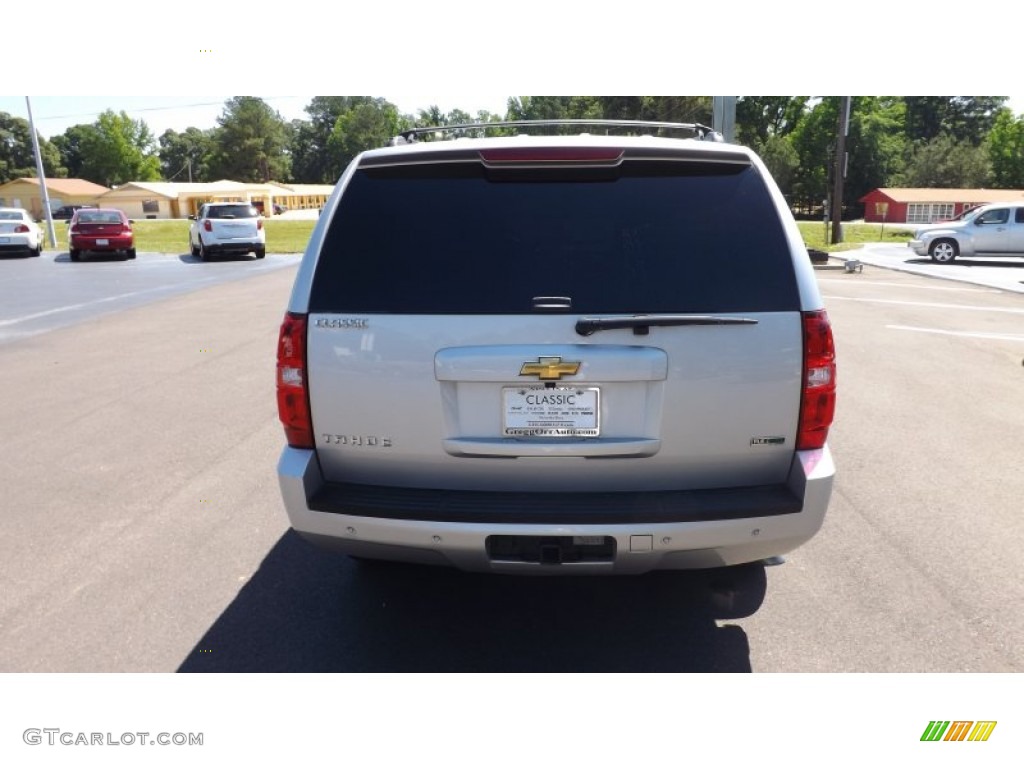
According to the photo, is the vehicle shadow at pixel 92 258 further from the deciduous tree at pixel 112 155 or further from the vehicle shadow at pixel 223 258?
the deciduous tree at pixel 112 155

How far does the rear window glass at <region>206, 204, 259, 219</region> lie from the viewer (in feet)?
86.0

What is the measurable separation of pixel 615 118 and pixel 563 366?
7031 cm

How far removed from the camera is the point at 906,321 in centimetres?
1235

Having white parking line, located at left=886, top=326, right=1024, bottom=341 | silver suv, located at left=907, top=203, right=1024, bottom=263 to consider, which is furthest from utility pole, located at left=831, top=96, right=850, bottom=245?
white parking line, located at left=886, top=326, right=1024, bottom=341

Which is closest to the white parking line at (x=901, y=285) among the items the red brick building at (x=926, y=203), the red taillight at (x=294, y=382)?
the red taillight at (x=294, y=382)

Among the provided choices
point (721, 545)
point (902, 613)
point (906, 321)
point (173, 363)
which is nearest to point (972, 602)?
point (902, 613)

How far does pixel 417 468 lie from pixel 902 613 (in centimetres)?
231

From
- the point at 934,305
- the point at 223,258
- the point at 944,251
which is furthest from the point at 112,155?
the point at 934,305

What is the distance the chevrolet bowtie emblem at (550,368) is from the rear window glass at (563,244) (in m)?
0.19

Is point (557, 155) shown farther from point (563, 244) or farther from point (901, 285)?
point (901, 285)

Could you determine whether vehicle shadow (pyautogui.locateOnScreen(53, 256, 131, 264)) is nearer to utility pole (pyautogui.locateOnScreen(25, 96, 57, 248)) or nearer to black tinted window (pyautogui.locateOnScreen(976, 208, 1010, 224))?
utility pole (pyautogui.locateOnScreen(25, 96, 57, 248))

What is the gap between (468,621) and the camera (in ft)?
11.7

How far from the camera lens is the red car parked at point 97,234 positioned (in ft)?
85.4
